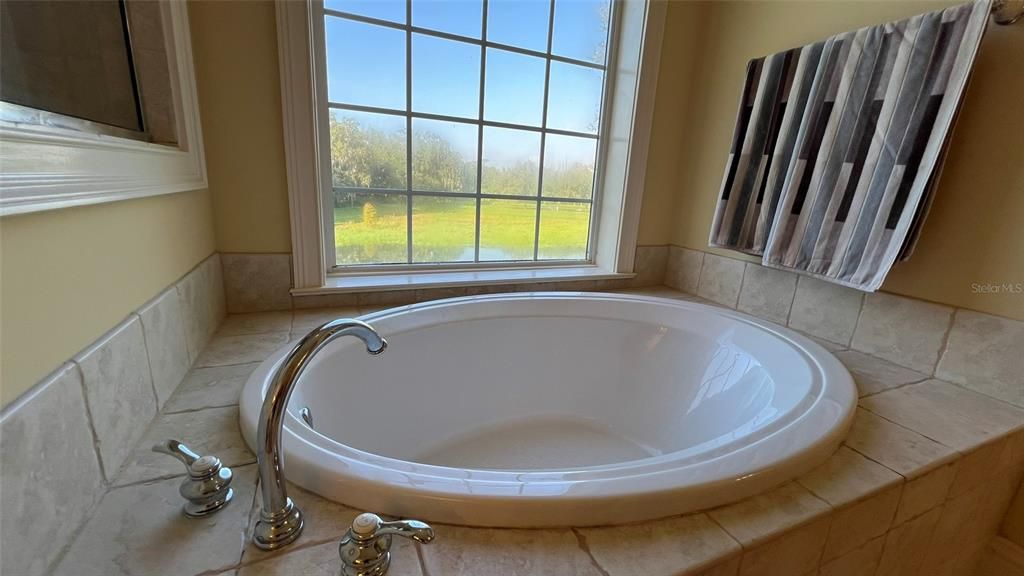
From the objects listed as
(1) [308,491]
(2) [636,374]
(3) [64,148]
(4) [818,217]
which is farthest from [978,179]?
(3) [64,148]

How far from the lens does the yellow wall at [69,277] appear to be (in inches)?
16.8

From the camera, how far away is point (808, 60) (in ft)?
3.88

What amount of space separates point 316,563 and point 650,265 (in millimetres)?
1628

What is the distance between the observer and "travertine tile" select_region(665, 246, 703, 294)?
1720mm

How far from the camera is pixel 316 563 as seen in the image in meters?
0.47

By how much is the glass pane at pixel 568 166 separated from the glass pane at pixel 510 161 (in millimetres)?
56

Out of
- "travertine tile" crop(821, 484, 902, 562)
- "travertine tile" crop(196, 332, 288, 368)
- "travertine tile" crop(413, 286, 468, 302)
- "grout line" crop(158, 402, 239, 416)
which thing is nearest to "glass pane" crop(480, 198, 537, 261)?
"travertine tile" crop(413, 286, 468, 302)

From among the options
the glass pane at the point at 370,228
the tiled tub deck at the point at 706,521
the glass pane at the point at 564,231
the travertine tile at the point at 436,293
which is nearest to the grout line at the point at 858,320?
the tiled tub deck at the point at 706,521

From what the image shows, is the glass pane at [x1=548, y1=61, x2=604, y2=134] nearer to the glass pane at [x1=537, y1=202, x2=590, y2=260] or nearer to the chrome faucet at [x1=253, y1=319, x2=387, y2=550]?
the glass pane at [x1=537, y1=202, x2=590, y2=260]

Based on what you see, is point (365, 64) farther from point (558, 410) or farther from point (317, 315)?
point (558, 410)

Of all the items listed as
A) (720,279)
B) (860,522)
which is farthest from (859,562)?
(720,279)

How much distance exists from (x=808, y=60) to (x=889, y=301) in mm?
708

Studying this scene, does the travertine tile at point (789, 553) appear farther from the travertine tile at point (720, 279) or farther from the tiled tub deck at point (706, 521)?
the travertine tile at point (720, 279)

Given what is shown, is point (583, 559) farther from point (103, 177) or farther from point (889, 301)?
point (889, 301)
